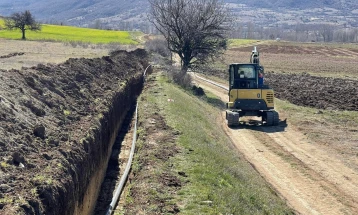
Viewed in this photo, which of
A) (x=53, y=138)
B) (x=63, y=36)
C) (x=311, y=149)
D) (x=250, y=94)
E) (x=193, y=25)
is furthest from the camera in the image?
(x=63, y=36)

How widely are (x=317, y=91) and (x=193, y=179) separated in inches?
1077

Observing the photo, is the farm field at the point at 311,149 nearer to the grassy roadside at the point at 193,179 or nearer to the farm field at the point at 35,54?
the grassy roadside at the point at 193,179

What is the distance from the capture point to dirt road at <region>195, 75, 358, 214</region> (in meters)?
14.2

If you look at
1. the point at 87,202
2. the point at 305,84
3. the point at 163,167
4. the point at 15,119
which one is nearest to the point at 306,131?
the point at 163,167

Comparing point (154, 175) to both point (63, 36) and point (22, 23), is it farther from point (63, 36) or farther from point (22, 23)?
point (63, 36)

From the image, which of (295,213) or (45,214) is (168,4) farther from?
(45,214)

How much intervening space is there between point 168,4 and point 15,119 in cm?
2661

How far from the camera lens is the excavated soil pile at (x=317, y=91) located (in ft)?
104

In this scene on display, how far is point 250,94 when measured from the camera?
82.6 feet

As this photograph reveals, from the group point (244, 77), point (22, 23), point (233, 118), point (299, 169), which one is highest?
point (22, 23)

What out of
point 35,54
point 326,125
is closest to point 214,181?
point 326,125

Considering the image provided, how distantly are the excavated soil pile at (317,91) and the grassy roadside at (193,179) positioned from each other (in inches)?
578

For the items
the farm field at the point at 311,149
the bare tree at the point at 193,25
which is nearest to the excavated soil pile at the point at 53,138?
the farm field at the point at 311,149

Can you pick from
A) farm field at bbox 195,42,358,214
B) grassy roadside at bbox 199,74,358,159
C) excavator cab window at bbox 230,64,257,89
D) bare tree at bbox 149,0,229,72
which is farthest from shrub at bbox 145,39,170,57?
excavator cab window at bbox 230,64,257,89
